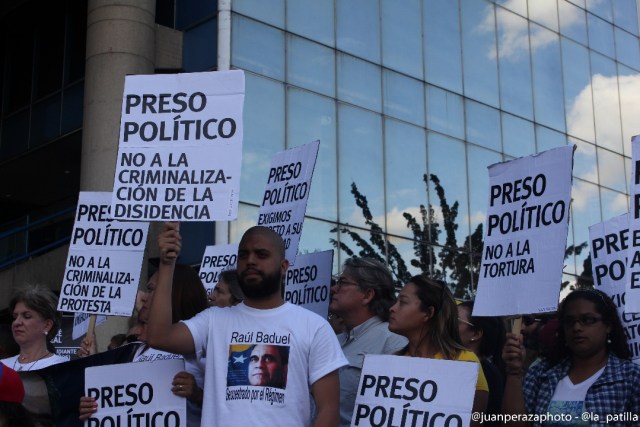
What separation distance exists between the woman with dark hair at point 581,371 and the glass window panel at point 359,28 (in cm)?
1482

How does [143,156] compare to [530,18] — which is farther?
[530,18]

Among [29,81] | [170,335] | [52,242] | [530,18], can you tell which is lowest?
[170,335]

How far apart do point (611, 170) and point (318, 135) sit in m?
10.2

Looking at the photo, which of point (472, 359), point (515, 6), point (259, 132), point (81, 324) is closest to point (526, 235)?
point (472, 359)

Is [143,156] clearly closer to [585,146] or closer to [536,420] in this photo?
[536,420]

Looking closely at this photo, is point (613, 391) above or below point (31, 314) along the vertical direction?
below

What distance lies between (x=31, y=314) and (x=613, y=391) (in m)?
3.64

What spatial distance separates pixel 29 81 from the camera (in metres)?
23.2

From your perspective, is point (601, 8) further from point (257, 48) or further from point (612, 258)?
point (612, 258)

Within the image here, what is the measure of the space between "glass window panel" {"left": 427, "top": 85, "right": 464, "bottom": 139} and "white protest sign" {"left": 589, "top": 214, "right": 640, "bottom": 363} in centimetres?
1462

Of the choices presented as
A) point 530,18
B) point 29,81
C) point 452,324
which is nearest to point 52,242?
point 29,81

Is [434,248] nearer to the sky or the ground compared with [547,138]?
nearer to the ground

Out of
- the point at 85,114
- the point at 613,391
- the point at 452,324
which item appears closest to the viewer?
the point at 613,391

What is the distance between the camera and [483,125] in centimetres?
2278
